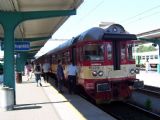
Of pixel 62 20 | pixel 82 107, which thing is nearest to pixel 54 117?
pixel 82 107

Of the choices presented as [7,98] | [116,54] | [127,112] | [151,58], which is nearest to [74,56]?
[116,54]

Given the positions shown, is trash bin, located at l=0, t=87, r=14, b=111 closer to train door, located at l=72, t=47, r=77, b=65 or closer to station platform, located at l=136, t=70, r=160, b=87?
train door, located at l=72, t=47, r=77, b=65

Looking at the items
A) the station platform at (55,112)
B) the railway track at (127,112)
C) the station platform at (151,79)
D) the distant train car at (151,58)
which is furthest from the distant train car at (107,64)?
the distant train car at (151,58)

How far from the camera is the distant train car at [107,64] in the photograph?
13.8 meters

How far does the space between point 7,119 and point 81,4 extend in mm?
6153

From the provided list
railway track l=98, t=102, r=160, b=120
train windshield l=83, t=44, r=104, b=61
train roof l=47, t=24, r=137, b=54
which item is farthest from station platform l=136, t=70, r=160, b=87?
train windshield l=83, t=44, r=104, b=61

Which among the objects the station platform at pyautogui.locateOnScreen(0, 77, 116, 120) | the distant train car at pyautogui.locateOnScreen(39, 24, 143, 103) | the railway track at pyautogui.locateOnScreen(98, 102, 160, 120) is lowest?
the railway track at pyautogui.locateOnScreen(98, 102, 160, 120)

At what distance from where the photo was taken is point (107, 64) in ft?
45.7

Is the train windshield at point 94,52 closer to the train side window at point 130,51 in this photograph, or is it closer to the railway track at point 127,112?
A: the train side window at point 130,51

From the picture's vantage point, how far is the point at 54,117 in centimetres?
1108

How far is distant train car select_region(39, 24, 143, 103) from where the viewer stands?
45.4ft

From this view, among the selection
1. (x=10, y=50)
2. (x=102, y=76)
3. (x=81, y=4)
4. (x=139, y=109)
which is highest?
(x=81, y=4)

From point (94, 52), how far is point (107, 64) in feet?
2.17

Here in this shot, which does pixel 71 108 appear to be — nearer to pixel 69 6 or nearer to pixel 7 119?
pixel 7 119
